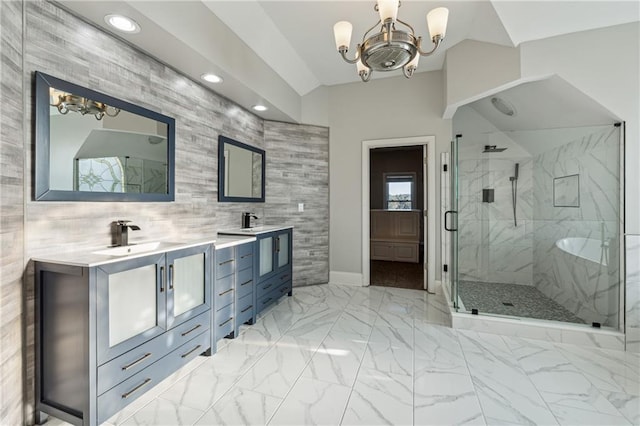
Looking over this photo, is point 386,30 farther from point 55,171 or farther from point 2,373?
point 2,373

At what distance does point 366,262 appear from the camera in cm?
415

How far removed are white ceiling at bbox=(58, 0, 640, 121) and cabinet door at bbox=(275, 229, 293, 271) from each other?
155cm

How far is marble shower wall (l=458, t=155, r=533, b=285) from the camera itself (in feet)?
11.9

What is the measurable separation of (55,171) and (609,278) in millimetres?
4224


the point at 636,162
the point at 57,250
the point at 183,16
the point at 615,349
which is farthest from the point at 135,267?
the point at 636,162

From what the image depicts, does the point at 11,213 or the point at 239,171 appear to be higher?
the point at 239,171

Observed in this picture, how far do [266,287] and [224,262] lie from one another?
0.79 metres

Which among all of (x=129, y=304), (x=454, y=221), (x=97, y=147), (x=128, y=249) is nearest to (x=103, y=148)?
(x=97, y=147)

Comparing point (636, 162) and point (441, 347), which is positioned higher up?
point (636, 162)

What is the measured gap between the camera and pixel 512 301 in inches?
125

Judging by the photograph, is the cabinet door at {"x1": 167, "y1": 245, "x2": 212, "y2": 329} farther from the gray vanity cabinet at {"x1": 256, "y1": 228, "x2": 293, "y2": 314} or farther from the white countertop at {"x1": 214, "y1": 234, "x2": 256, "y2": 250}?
the gray vanity cabinet at {"x1": 256, "y1": 228, "x2": 293, "y2": 314}

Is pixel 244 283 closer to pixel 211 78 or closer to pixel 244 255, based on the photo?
pixel 244 255

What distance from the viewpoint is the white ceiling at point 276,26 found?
6.38 feet

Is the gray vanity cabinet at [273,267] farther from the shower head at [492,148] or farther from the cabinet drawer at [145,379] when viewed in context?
the shower head at [492,148]
